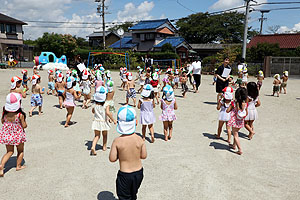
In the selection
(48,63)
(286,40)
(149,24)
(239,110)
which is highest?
(149,24)

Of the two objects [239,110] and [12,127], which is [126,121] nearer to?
[12,127]

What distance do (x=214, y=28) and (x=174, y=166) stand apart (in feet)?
164

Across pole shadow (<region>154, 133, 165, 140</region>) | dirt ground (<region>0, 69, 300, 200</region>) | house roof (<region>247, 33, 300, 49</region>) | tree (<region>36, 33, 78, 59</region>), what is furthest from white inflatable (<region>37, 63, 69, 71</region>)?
house roof (<region>247, 33, 300, 49</region>)

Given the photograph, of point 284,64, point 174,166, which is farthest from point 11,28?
point 174,166

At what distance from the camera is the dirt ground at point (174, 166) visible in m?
3.96

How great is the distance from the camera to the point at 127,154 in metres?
3.01

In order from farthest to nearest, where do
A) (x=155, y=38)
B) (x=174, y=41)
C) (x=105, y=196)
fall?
(x=155, y=38), (x=174, y=41), (x=105, y=196)

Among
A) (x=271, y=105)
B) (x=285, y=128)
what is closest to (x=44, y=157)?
(x=285, y=128)

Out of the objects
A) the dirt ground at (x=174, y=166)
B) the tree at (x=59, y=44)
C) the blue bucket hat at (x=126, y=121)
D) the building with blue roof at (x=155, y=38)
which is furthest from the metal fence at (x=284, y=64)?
the tree at (x=59, y=44)

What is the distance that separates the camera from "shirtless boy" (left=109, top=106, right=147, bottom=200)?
9.84ft

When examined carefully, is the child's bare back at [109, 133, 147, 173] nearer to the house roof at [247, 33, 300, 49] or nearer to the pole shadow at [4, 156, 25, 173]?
the pole shadow at [4, 156, 25, 173]

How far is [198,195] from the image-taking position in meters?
3.88

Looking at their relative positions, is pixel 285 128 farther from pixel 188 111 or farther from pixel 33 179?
pixel 33 179

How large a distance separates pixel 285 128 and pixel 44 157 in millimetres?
6916
